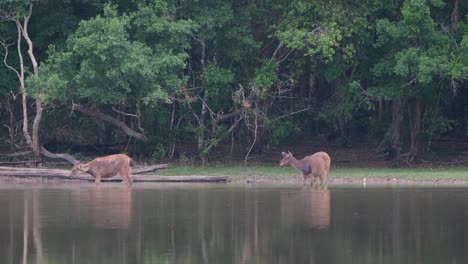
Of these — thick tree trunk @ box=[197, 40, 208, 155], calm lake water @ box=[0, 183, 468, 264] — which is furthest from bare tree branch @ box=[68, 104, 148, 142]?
calm lake water @ box=[0, 183, 468, 264]

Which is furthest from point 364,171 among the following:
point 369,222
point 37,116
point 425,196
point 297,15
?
point 369,222

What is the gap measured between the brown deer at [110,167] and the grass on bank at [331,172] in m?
2.22

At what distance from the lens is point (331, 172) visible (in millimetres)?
30750

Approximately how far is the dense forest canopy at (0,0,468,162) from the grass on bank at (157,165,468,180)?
1.85 metres

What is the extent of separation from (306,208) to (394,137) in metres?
14.0

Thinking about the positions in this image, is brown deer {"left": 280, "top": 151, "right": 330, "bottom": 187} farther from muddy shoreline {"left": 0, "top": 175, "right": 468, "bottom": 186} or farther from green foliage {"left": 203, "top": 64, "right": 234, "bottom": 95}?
green foliage {"left": 203, "top": 64, "right": 234, "bottom": 95}

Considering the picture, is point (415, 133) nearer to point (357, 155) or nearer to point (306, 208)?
point (357, 155)

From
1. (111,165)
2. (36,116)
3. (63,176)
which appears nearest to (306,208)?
(111,165)

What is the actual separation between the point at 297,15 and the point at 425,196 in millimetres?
10616

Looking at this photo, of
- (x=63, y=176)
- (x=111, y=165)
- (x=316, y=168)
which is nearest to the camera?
(x=111, y=165)

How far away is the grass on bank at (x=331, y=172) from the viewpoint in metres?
29.2

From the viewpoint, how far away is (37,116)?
31.4 m

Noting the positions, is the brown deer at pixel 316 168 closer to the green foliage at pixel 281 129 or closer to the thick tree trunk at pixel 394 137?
the green foliage at pixel 281 129

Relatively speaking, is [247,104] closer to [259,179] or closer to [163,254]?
[259,179]
